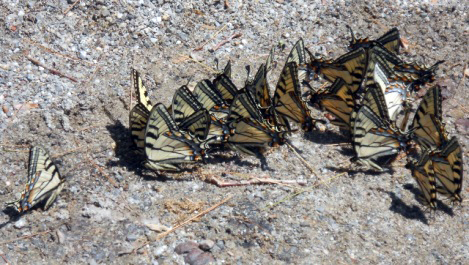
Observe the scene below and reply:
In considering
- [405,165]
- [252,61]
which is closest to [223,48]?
[252,61]

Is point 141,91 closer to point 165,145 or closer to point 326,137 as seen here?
point 165,145

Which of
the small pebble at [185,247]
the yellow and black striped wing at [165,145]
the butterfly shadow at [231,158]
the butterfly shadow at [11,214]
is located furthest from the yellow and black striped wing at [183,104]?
the butterfly shadow at [11,214]

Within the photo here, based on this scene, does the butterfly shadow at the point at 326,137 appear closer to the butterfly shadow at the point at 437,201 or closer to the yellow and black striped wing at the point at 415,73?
the butterfly shadow at the point at 437,201

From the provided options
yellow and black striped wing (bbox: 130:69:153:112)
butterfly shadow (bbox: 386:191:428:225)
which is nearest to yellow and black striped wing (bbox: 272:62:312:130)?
butterfly shadow (bbox: 386:191:428:225)

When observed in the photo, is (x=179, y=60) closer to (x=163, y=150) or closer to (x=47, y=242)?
(x=163, y=150)

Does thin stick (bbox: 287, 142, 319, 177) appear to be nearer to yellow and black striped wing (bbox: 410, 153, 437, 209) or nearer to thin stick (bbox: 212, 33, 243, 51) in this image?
yellow and black striped wing (bbox: 410, 153, 437, 209)

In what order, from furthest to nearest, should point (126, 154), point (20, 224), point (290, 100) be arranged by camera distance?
point (290, 100)
point (126, 154)
point (20, 224)

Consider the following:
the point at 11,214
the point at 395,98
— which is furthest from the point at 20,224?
the point at 395,98
